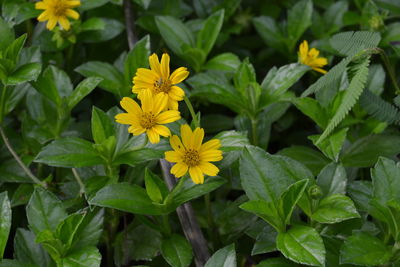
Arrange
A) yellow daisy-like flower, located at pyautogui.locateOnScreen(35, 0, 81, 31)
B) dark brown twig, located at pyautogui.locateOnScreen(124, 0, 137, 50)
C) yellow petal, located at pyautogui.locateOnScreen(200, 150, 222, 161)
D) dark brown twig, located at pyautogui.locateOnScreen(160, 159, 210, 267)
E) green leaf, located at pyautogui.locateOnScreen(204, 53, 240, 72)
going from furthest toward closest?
dark brown twig, located at pyautogui.locateOnScreen(124, 0, 137, 50), green leaf, located at pyautogui.locateOnScreen(204, 53, 240, 72), yellow daisy-like flower, located at pyautogui.locateOnScreen(35, 0, 81, 31), dark brown twig, located at pyautogui.locateOnScreen(160, 159, 210, 267), yellow petal, located at pyautogui.locateOnScreen(200, 150, 222, 161)

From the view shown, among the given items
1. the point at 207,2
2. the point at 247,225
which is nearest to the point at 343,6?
the point at 207,2

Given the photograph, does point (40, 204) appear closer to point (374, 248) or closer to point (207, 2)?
point (374, 248)

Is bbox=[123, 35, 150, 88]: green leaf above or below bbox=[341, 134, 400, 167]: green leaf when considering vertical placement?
above

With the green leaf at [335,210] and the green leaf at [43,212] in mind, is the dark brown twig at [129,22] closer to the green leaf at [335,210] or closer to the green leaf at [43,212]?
the green leaf at [43,212]

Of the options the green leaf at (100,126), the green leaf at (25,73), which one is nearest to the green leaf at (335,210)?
the green leaf at (100,126)

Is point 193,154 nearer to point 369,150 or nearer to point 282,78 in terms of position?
point 282,78

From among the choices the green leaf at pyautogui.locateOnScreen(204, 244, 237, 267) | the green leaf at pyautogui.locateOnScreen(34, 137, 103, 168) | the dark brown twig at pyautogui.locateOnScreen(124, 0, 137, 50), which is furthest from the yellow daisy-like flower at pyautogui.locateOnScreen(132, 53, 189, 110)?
the dark brown twig at pyautogui.locateOnScreen(124, 0, 137, 50)

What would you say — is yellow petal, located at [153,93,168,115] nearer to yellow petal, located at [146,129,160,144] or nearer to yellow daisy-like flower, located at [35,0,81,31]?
yellow petal, located at [146,129,160,144]

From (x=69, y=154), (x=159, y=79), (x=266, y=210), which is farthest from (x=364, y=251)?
(x=69, y=154)
